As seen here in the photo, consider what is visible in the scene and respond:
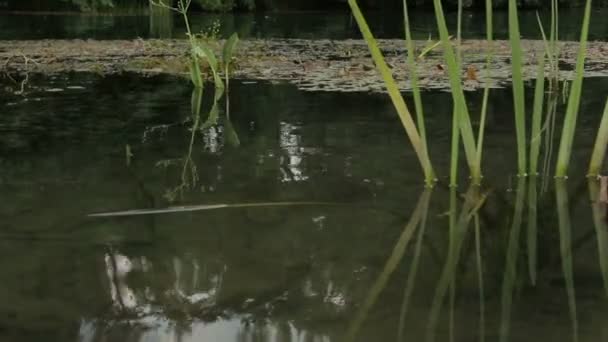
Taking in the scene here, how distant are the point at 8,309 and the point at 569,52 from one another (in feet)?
15.7

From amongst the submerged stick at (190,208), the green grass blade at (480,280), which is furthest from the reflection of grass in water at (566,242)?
the submerged stick at (190,208)

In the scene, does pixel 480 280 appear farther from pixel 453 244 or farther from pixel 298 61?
pixel 298 61

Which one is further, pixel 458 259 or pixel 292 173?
pixel 292 173

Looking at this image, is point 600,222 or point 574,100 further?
point 574,100

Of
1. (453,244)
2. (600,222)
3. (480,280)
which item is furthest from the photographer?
(600,222)

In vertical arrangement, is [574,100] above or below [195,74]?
below

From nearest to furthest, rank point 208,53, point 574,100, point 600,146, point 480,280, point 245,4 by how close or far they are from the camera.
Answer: point 480,280 → point 574,100 → point 600,146 → point 208,53 → point 245,4

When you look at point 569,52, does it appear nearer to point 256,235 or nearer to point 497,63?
point 497,63

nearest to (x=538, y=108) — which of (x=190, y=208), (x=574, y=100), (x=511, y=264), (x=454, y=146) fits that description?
(x=574, y=100)

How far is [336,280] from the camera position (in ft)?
3.83

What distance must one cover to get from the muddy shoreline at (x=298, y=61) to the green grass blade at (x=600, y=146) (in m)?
1.60

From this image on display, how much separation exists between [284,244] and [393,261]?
20 centimetres

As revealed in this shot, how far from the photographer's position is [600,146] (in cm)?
166

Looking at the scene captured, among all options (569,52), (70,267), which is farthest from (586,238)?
(569,52)
